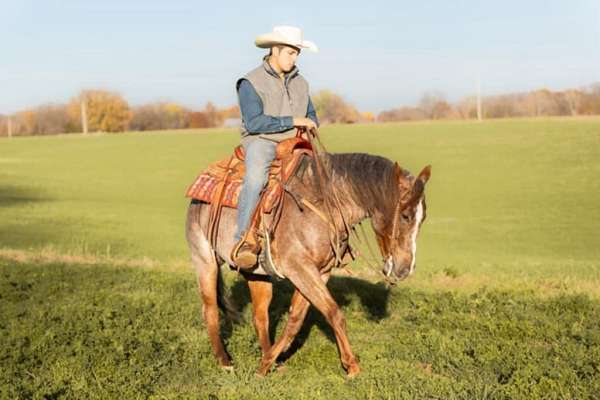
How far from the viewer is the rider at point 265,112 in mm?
6832

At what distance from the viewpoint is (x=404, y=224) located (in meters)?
6.07

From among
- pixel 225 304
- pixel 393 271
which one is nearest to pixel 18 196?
pixel 225 304

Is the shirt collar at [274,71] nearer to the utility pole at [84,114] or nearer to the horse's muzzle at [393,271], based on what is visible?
the horse's muzzle at [393,271]

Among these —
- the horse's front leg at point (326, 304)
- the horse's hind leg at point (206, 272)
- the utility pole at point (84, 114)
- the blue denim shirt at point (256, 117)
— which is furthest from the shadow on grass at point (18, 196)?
the utility pole at point (84, 114)

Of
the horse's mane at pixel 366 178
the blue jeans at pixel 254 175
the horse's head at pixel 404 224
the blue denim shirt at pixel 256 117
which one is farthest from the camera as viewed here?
the blue jeans at pixel 254 175

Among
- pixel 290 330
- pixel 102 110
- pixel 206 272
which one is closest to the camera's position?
pixel 290 330

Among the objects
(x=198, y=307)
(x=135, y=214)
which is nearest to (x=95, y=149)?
(x=135, y=214)

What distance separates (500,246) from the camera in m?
24.1

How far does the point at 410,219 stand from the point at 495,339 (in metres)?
2.47

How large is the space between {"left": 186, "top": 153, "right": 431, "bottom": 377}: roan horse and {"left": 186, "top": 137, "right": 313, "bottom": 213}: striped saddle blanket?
0.13 m

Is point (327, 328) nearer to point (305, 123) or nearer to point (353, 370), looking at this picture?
point (353, 370)

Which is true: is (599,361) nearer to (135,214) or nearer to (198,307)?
(198,307)

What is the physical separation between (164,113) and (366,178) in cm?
8011

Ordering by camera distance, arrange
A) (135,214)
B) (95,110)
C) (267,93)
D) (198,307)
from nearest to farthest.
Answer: (267,93) → (198,307) → (135,214) → (95,110)
